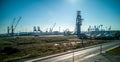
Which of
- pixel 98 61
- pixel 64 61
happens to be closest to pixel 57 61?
pixel 64 61

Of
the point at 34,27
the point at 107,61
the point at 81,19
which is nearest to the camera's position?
the point at 107,61

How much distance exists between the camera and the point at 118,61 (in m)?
20.8

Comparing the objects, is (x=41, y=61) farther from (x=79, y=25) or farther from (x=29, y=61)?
(x=79, y=25)

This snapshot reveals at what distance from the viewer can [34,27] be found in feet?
568

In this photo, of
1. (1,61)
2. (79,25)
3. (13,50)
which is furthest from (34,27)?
(1,61)

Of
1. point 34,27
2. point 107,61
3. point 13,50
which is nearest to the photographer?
point 107,61

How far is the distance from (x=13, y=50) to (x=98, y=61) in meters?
18.7

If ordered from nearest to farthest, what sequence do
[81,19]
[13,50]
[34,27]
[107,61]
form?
[107,61]
[13,50]
[81,19]
[34,27]

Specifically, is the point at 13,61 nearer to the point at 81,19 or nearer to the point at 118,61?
the point at 118,61

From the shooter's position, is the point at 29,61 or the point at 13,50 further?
the point at 13,50

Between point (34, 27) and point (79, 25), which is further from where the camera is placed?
point (34, 27)

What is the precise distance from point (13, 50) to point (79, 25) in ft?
287

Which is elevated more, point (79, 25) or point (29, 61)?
point (79, 25)

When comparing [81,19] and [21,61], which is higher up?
[81,19]
